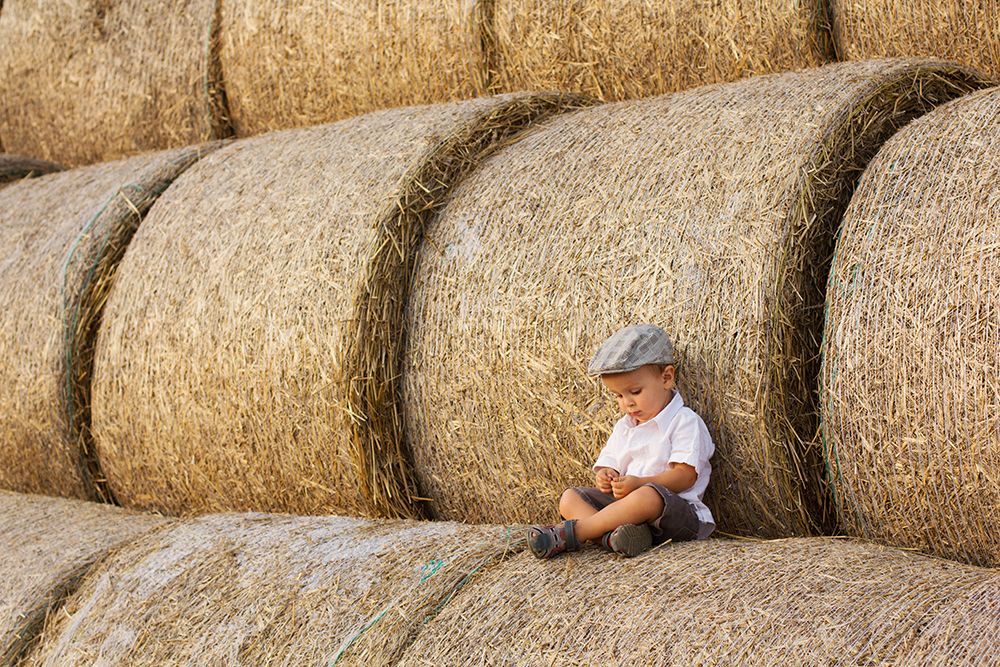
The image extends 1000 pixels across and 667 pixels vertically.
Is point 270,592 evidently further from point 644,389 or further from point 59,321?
point 59,321

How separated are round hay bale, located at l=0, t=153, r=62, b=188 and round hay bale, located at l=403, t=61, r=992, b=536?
2.09 m

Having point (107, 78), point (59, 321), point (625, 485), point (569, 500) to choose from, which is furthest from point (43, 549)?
point (107, 78)

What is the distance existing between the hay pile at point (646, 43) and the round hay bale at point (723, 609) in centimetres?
131

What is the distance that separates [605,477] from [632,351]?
0.24 m

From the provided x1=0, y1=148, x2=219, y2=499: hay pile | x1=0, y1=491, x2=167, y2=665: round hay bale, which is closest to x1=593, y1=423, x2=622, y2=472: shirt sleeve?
x1=0, y1=491, x2=167, y2=665: round hay bale

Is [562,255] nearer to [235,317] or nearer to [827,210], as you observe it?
[827,210]

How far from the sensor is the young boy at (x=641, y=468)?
2.11 meters

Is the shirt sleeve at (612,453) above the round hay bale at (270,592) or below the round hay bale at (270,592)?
above

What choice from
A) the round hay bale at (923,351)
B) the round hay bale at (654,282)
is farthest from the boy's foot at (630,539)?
the round hay bale at (923,351)

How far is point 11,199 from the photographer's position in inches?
152

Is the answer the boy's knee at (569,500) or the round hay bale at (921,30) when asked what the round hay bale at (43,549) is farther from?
the round hay bale at (921,30)

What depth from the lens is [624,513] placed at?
211cm

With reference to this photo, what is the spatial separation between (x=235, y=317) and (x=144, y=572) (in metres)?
0.65

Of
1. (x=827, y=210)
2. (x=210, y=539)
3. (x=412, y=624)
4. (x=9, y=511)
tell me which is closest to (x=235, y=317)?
(x=210, y=539)
